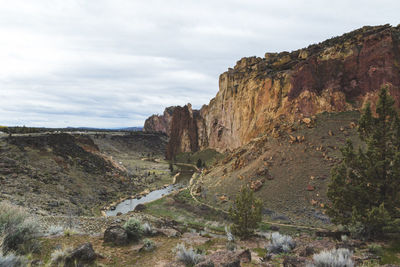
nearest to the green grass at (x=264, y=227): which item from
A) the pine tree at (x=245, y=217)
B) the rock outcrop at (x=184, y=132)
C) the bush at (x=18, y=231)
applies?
the pine tree at (x=245, y=217)

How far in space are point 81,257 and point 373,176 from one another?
11366 mm

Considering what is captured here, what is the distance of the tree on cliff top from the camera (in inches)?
394

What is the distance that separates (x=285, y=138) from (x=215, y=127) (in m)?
52.6

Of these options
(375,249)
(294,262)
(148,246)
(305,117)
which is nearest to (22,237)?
(148,246)

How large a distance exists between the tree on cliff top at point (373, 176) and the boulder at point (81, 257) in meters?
9.80

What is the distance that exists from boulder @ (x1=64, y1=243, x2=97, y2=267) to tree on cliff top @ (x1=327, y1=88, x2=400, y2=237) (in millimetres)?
9804

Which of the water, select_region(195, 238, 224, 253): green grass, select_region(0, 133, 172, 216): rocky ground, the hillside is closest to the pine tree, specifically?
select_region(195, 238, 224, 253): green grass

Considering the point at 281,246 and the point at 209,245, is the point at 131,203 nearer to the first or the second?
the point at 209,245

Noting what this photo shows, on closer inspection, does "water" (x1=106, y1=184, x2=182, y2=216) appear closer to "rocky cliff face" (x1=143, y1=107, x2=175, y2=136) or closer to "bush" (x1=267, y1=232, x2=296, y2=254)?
"bush" (x1=267, y1=232, x2=296, y2=254)

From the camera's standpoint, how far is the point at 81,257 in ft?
23.2

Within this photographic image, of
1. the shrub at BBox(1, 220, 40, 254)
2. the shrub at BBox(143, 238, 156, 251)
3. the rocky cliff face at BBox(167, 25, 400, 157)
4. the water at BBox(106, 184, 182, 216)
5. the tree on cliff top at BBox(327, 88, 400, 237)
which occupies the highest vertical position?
the rocky cliff face at BBox(167, 25, 400, 157)

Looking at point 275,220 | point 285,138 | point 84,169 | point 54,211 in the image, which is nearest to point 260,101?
point 285,138

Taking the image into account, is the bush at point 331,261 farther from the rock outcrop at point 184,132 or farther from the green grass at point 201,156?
the rock outcrop at point 184,132

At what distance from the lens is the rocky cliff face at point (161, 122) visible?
16580 centimetres
